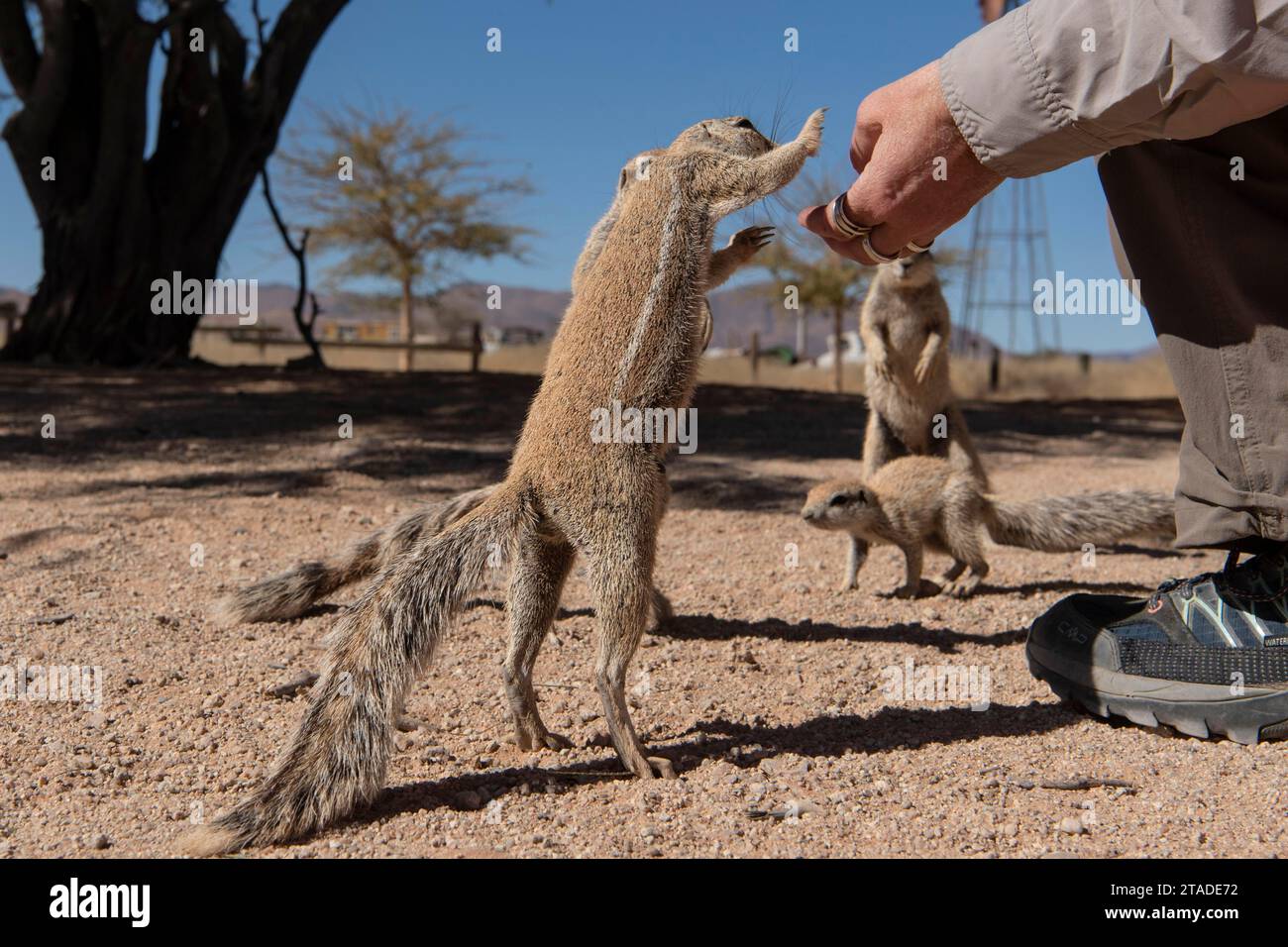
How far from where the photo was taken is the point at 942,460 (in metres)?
5.87

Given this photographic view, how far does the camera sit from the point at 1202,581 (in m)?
3.33

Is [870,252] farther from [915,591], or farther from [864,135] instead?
[915,591]

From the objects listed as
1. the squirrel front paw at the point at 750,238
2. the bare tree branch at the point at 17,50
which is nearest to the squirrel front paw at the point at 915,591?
the squirrel front paw at the point at 750,238

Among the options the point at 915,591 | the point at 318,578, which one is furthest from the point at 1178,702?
the point at 318,578

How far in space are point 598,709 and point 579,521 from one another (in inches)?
32.5

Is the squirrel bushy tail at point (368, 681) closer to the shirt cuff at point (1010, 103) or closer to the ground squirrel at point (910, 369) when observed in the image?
the shirt cuff at point (1010, 103)

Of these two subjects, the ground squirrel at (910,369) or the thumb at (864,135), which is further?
the ground squirrel at (910,369)

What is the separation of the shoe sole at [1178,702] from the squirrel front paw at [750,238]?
1.61m

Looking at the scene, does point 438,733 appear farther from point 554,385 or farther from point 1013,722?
point 1013,722

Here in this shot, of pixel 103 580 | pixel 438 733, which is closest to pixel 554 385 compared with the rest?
pixel 438 733

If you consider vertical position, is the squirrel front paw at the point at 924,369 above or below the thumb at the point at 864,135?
below

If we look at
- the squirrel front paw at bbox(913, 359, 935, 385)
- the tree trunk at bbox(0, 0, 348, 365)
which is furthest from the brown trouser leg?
the tree trunk at bbox(0, 0, 348, 365)

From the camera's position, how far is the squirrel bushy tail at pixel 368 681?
8.32 ft

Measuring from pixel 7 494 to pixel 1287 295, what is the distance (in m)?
6.38
